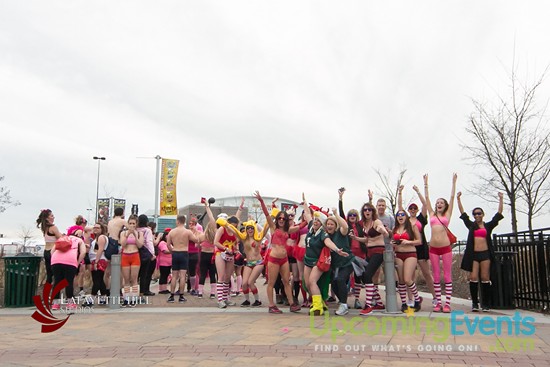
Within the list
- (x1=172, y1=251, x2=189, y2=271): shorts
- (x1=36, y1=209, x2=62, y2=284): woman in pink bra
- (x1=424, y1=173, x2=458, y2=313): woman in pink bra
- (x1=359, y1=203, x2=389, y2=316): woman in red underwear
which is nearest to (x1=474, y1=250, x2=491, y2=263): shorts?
(x1=424, y1=173, x2=458, y2=313): woman in pink bra

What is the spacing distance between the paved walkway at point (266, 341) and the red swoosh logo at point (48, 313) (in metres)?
0.13

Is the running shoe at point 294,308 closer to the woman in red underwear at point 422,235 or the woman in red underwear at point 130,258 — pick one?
the woman in red underwear at point 422,235

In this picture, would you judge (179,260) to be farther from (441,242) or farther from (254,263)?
(441,242)

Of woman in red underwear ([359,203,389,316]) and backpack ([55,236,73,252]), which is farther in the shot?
backpack ([55,236,73,252])

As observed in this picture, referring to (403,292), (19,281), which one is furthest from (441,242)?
(19,281)

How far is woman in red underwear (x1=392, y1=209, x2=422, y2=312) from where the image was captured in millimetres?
7375

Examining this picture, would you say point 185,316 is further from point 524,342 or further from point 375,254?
point 524,342

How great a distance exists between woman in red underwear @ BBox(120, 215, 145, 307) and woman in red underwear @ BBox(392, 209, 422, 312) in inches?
194

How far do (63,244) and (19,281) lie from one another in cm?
163

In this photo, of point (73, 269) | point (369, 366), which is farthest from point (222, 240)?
point (369, 366)

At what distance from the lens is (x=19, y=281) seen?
28.7ft

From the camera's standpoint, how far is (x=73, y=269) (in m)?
8.20

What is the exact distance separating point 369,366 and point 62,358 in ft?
10.1

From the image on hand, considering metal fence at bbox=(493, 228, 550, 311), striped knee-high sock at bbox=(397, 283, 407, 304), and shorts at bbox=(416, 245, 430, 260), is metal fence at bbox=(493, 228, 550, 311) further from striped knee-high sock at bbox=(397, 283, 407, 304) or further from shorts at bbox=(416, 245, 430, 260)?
striped knee-high sock at bbox=(397, 283, 407, 304)
